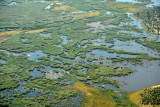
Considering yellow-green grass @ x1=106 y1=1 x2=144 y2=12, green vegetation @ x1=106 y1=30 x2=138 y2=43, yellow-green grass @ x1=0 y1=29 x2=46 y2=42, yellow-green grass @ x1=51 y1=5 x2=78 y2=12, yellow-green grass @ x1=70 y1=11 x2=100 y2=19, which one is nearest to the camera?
green vegetation @ x1=106 y1=30 x2=138 y2=43

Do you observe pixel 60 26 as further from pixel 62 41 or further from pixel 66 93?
pixel 66 93

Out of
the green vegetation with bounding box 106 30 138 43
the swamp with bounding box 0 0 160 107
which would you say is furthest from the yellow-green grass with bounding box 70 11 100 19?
the green vegetation with bounding box 106 30 138 43

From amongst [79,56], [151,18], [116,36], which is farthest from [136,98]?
[151,18]

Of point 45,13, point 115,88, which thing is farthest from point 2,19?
point 115,88

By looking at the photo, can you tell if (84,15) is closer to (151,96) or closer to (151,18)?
(151,18)

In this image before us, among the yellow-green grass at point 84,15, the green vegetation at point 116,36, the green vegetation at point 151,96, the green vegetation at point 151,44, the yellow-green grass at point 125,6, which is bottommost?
the green vegetation at point 151,96

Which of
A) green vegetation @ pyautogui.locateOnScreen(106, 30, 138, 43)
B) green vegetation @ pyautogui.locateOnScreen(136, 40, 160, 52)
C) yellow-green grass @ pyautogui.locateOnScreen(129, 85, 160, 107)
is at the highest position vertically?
green vegetation @ pyautogui.locateOnScreen(106, 30, 138, 43)

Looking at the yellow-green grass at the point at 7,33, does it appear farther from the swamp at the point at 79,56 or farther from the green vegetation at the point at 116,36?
the green vegetation at the point at 116,36

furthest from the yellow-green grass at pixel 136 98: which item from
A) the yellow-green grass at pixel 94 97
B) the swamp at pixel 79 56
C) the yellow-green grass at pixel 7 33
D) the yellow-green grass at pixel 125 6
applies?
the yellow-green grass at pixel 125 6

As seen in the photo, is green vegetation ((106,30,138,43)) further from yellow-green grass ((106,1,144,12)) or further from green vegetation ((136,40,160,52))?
yellow-green grass ((106,1,144,12))

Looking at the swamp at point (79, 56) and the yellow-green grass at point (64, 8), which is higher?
the yellow-green grass at point (64, 8)
